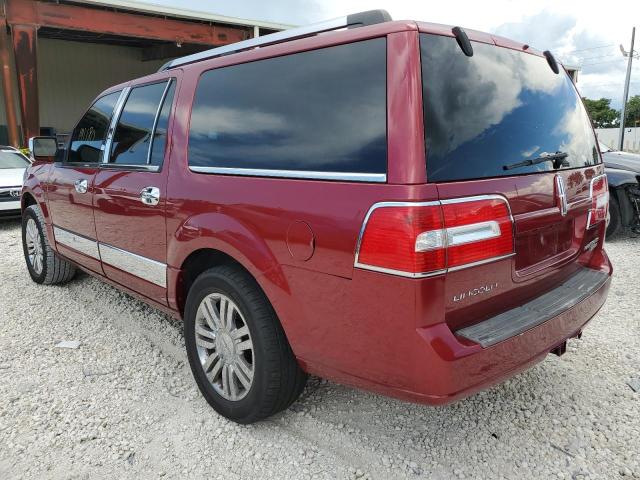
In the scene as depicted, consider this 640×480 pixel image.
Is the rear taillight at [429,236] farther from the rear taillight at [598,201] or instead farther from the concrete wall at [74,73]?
the concrete wall at [74,73]

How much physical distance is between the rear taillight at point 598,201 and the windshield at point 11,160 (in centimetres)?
942

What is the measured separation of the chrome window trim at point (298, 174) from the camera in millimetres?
1823

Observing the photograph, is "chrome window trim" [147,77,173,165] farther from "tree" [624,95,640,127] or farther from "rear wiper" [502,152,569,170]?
"tree" [624,95,640,127]

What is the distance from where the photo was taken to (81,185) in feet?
11.9

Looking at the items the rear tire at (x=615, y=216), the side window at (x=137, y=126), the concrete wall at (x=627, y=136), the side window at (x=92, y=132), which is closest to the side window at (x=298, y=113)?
the side window at (x=137, y=126)

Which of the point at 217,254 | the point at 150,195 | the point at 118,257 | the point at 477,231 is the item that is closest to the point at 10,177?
the point at 118,257

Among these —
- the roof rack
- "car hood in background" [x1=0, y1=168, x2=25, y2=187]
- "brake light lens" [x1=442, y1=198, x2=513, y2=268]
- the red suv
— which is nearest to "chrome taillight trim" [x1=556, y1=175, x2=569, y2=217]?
the red suv

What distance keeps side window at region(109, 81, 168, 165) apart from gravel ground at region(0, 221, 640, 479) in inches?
51.3

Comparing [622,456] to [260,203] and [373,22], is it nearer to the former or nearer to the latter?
[260,203]

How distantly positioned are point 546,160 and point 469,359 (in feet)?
3.25

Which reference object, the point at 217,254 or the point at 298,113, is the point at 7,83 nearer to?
the point at 217,254

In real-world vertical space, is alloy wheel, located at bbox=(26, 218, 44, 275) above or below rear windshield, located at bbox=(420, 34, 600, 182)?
below

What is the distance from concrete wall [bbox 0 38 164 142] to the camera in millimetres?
21625

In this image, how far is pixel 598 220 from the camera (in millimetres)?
2668
